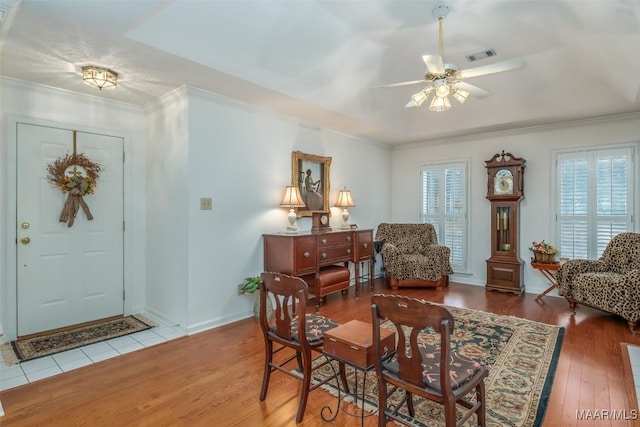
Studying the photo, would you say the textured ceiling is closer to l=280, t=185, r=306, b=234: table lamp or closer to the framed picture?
the framed picture

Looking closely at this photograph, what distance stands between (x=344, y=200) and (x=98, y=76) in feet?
11.1

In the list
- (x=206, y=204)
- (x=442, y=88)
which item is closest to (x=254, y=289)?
(x=206, y=204)

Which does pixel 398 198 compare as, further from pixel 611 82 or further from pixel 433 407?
pixel 433 407

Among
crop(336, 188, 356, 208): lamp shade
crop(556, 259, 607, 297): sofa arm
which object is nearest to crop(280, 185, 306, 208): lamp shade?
crop(336, 188, 356, 208): lamp shade

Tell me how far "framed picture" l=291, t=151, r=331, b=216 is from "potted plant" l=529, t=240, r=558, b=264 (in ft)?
9.75

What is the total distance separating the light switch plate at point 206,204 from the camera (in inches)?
142

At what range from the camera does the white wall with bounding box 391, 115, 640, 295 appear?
4.72 meters

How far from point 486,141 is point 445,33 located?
2711 mm

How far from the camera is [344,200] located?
5.21 metres

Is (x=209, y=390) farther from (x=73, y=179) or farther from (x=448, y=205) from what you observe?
(x=448, y=205)

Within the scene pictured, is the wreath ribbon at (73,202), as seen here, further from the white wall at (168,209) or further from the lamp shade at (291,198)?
the lamp shade at (291,198)

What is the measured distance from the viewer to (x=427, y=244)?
5.66 m

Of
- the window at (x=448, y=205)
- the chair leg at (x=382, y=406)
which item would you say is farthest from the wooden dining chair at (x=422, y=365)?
the window at (x=448, y=205)

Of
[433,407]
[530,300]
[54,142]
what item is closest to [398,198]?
[530,300]
